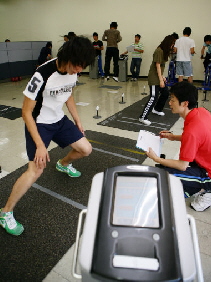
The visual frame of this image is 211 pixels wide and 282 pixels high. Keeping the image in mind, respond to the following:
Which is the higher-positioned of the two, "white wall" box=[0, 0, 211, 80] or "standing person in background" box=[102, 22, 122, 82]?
"white wall" box=[0, 0, 211, 80]

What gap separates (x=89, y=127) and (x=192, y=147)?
2.71 m

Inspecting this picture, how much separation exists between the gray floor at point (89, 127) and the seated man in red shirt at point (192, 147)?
326 mm

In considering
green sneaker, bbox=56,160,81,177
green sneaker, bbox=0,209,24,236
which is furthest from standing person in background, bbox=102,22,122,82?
green sneaker, bbox=0,209,24,236

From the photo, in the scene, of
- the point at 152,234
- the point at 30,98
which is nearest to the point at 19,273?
the point at 30,98

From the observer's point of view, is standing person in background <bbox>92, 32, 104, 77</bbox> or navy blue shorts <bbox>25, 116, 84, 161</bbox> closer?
navy blue shorts <bbox>25, 116, 84, 161</bbox>

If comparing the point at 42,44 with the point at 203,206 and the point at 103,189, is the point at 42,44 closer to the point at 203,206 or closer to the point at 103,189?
the point at 203,206

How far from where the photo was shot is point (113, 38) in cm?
816

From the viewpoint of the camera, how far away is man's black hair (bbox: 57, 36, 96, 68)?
1.55m

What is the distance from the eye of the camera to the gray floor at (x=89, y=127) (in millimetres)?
1683

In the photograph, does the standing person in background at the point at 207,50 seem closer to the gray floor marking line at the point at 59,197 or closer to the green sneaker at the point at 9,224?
the gray floor marking line at the point at 59,197

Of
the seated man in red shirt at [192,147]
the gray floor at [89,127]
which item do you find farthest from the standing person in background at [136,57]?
the seated man in red shirt at [192,147]

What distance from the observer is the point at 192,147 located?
1.68 meters

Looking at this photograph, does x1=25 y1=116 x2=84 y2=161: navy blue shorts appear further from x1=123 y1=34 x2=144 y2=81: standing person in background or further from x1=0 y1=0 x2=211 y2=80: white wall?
x1=0 y1=0 x2=211 y2=80: white wall

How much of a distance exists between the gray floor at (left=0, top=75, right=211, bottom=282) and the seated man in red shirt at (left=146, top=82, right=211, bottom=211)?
33 cm
